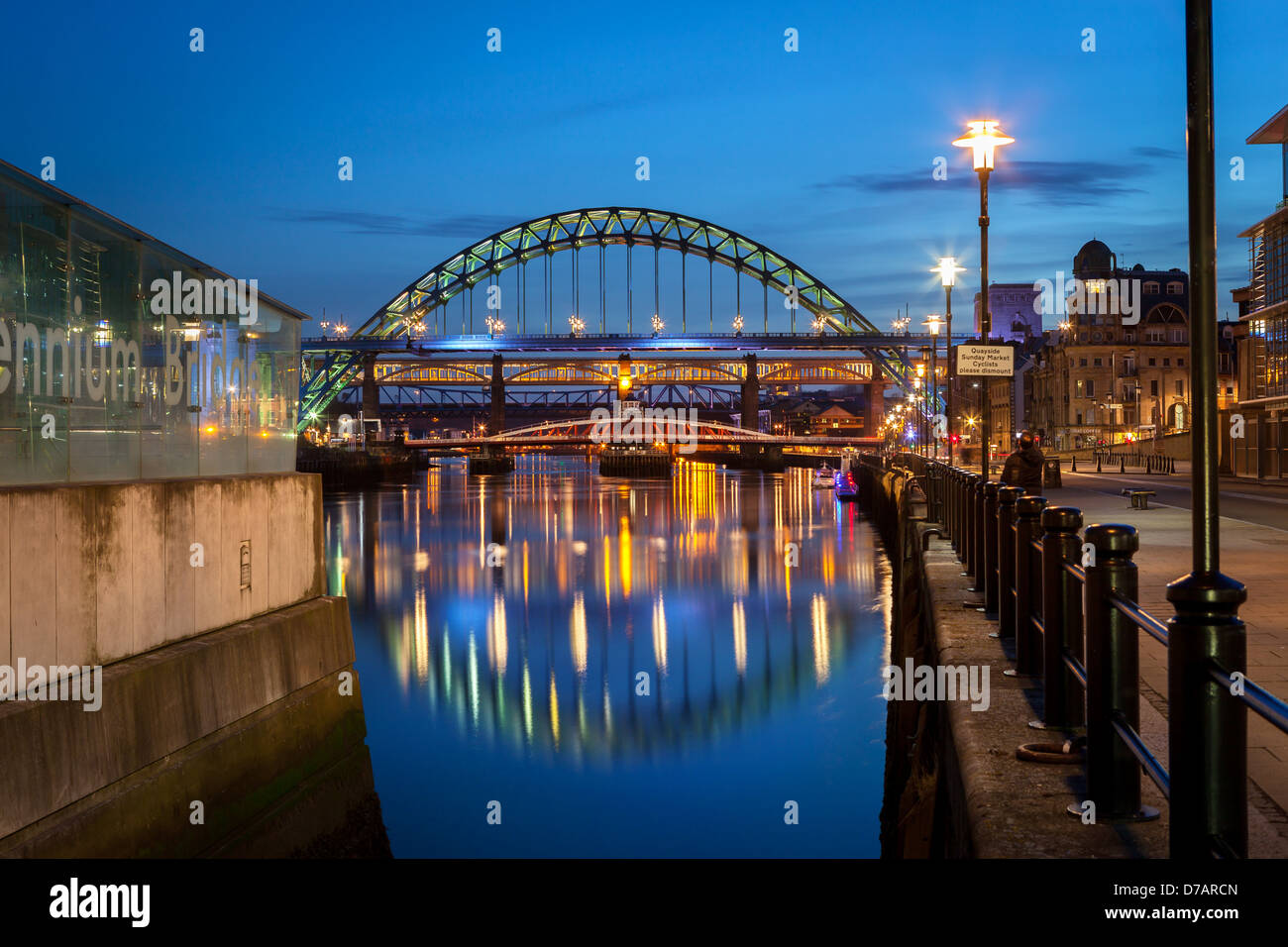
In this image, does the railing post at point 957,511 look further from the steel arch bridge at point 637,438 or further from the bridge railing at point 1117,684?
the steel arch bridge at point 637,438

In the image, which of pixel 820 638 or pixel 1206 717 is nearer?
pixel 1206 717

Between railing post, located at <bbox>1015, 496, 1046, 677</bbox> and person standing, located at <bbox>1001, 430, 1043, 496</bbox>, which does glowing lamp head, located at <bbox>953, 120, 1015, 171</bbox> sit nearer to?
person standing, located at <bbox>1001, 430, 1043, 496</bbox>

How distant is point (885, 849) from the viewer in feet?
43.5

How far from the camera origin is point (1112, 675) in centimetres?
611

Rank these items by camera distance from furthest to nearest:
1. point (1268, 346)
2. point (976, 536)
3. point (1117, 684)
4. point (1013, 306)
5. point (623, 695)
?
point (1013, 306), point (1268, 346), point (623, 695), point (976, 536), point (1117, 684)

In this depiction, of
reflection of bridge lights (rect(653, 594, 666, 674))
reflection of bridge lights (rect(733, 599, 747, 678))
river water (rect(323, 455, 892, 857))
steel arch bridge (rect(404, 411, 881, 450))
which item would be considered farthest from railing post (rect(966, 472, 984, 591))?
steel arch bridge (rect(404, 411, 881, 450))

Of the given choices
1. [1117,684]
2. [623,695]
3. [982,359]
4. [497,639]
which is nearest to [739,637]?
[497,639]

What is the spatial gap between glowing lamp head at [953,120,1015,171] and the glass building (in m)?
14.0

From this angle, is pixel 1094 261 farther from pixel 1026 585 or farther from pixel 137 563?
pixel 137 563

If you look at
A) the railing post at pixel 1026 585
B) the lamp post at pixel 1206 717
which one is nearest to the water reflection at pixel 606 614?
the railing post at pixel 1026 585

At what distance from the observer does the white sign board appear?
23.1 m

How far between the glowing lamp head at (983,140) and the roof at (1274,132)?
3562cm

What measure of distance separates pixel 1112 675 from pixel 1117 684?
0.05 metres
